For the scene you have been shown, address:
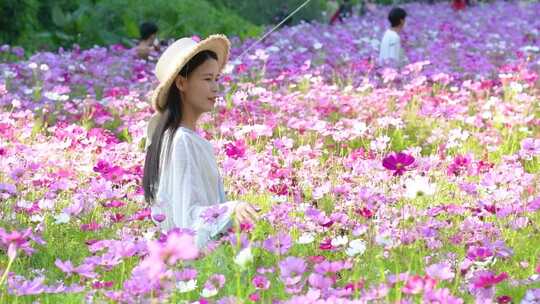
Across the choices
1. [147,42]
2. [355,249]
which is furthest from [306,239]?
[147,42]

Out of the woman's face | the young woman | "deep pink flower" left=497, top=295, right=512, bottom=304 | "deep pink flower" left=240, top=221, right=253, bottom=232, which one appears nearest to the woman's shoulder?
the young woman

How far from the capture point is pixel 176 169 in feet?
11.9

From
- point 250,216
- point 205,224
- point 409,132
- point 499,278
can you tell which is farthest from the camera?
point 409,132

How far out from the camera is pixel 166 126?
3779 millimetres

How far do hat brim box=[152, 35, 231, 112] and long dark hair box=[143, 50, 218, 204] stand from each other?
0.03m

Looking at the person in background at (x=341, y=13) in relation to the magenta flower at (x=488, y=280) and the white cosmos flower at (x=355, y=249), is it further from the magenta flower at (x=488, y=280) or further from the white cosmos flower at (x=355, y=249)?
Answer: the magenta flower at (x=488, y=280)

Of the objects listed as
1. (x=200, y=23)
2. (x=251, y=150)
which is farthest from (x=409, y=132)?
(x=200, y=23)

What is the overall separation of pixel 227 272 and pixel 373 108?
3313mm

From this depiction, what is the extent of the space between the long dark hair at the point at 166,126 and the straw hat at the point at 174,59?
0.09ft

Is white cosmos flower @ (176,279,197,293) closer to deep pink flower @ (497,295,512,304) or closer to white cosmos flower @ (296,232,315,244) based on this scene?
white cosmos flower @ (296,232,315,244)

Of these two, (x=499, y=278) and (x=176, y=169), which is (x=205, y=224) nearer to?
(x=176, y=169)

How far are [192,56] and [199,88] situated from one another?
124 millimetres

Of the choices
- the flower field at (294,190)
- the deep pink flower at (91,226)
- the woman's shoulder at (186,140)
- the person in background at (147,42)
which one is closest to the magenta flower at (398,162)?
the flower field at (294,190)

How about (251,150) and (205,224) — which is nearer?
(205,224)
